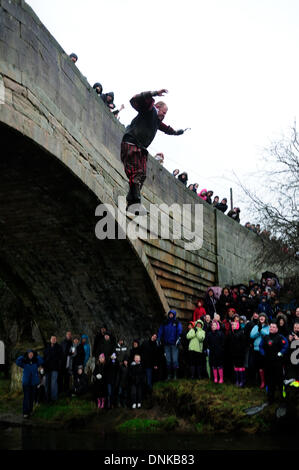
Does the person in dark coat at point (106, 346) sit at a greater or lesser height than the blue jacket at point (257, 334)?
lesser

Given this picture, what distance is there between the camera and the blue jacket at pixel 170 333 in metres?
11.5

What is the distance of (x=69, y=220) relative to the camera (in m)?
11.2

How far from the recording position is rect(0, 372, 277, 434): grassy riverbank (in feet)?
30.5

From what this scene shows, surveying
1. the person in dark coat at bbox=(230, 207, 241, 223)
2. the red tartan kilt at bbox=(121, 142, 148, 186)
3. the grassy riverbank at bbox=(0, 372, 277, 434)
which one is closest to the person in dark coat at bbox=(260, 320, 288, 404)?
the grassy riverbank at bbox=(0, 372, 277, 434)

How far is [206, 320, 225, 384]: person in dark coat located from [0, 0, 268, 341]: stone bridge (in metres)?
1.98

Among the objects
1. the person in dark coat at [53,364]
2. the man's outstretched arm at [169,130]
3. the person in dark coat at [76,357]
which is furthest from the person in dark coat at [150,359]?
the man's outstretched arm at [169,130]

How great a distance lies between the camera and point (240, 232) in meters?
18.1

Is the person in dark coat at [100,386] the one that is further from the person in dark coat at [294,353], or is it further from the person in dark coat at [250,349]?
the person in dark coat at [294,353]

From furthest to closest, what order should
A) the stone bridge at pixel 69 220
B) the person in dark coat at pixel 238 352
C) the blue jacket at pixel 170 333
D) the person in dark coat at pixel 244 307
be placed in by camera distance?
the person in dark coat at pixel 244 307 → the blue jacket at pixel 170 333 → the person in dark coat at pixel 238 352 → the stone bridge at pixel 69 220

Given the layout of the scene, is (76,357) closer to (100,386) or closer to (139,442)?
(100,386)

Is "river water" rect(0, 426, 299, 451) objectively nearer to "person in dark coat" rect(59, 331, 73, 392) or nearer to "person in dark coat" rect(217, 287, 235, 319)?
"person in dark coat" rect(59, 331, 73, 392)

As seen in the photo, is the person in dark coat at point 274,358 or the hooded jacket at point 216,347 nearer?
the person in dark coat at point 274,358

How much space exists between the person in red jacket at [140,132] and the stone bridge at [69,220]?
0.60 m
